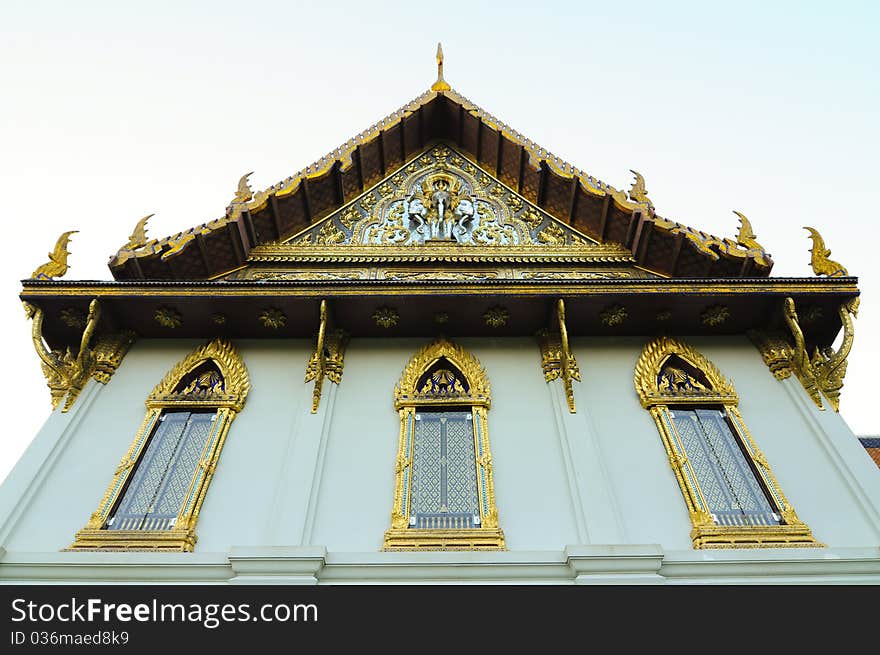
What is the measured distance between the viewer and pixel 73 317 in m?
6.62

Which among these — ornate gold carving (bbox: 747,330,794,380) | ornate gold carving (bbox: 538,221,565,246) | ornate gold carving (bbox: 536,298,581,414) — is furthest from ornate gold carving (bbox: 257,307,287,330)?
ornate gold carving (bbox: 747,330,794,380)

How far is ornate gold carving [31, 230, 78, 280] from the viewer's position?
6504mm

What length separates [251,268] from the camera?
791cm

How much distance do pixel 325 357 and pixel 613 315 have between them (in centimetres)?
308

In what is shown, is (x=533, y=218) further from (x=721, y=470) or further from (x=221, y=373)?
(x=221, y=373)

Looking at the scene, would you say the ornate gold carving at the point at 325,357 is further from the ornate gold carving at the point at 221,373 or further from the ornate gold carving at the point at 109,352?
the ornate gold carving at the point at 109,352

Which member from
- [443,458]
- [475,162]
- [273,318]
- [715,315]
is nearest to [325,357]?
[273,318]

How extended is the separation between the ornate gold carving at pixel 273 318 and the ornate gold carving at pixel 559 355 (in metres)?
2.75

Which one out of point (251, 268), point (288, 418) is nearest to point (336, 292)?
point (288, 418)

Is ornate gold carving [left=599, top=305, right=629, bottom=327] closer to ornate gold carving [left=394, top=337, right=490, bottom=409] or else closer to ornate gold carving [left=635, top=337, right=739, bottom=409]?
ornate gold carving [left=635, top=337, right=739, bottom=409]
